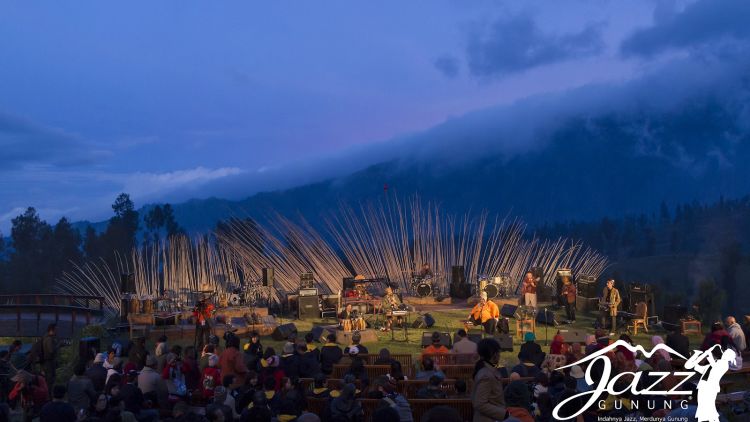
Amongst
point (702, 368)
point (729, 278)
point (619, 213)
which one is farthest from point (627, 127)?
point (702, 368)

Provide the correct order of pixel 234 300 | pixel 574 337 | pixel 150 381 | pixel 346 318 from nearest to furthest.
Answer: pixel 150 381
pixel 574 337
pixel 346 318
pixel 234 300

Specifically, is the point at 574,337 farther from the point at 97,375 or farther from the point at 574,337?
the point at 97,375

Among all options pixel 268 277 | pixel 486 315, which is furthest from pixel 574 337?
pixel 268 277

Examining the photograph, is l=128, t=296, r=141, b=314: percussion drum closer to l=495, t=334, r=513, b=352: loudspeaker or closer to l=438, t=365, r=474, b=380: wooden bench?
l=495, t=334, r=513, b=352: loudspeaker

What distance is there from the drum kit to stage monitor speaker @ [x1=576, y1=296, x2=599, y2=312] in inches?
95.8

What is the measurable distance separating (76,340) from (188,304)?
23.2 ft

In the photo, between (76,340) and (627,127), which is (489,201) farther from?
(76,340)

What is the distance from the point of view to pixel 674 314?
58.5 feet

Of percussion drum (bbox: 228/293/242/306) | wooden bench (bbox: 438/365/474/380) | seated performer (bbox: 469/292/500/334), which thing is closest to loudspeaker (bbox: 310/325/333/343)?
seated performer (bbox: 469/292/500/334)

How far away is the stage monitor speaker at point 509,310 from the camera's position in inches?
781

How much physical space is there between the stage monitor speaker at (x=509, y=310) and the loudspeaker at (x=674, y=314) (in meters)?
3.79

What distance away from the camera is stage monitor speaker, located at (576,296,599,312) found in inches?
A: 830

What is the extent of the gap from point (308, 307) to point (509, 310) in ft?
18.9

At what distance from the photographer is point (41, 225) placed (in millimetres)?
60188
